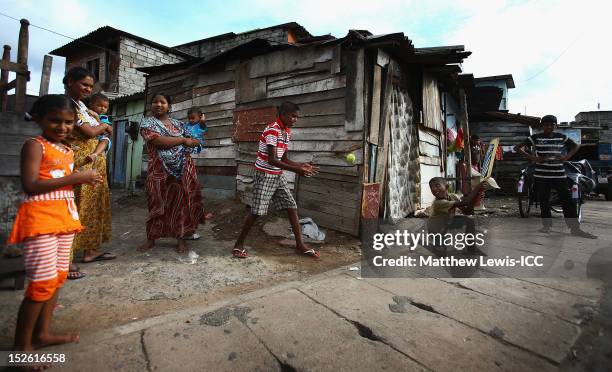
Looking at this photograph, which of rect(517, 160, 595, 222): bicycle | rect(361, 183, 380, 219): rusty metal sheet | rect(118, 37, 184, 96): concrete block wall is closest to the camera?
rect(361, 183, 380, 219): rusty metal sheet

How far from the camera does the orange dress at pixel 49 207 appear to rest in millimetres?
1615

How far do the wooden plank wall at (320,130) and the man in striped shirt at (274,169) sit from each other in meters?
1.49

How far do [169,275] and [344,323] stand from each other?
1.78 meters

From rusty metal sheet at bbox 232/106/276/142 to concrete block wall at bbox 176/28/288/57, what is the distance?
414 inches

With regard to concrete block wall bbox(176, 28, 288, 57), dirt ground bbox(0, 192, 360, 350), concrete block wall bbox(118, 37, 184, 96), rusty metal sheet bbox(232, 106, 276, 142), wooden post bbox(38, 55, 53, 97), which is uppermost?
concrete block wall bbox(176, 28, 288, 57)

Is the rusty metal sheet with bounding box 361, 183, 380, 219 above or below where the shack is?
below

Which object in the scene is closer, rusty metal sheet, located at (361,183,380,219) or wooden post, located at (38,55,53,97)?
rusty metal sheet, located at (361,183,380,219)

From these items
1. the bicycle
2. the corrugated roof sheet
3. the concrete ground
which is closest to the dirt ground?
the concrete ground

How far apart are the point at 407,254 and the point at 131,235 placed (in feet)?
12.8

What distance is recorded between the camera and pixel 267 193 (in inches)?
139

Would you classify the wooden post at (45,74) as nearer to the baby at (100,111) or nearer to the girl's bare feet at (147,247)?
the baby at (100,111)

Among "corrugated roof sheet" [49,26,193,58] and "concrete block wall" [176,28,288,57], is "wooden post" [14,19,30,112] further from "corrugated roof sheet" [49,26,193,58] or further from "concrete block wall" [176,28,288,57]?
"concrete block wall" [176,28,288,57]

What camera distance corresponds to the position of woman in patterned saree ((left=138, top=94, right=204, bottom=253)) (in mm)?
3502

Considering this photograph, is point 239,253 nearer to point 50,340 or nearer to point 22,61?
point 50,340
